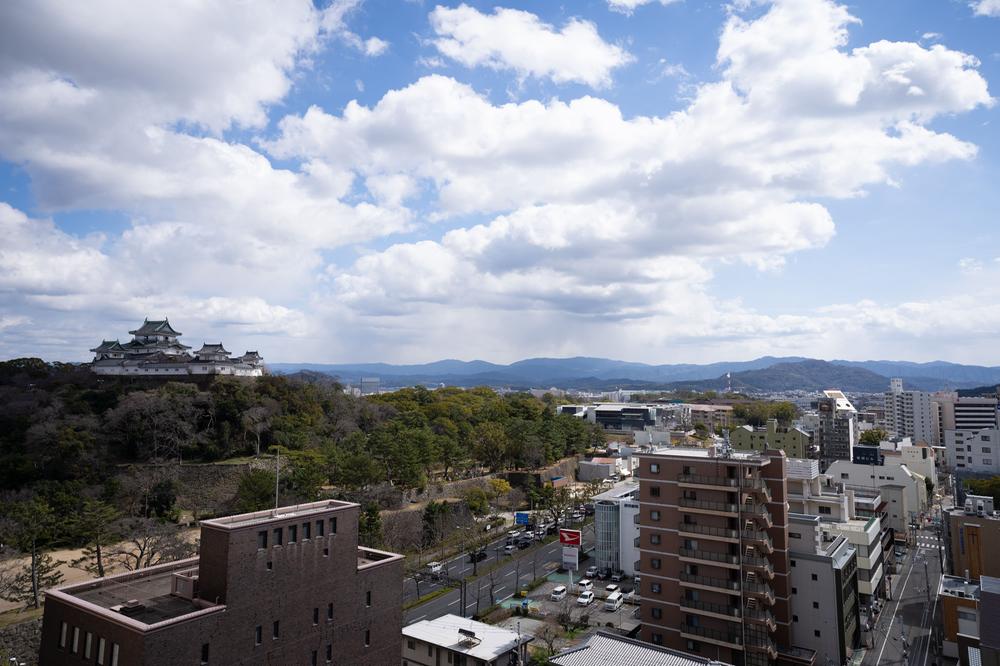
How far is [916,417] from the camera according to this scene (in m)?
107

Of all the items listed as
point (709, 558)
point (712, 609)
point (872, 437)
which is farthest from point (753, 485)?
point (872, 437)

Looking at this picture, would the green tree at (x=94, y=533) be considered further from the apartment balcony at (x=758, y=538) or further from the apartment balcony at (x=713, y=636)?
the apartment balcony at (x=758, y=538)

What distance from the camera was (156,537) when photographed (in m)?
32.5

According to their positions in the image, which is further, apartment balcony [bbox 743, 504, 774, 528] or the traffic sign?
the traffic sign

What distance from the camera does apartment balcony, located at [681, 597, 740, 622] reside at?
24.0m

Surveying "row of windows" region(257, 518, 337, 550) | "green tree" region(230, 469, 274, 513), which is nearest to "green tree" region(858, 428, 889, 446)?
"green tree" region(230, 469, 274, 513)

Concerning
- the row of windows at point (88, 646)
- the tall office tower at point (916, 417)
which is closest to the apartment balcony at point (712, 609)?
the row of windows at point (88, 646)

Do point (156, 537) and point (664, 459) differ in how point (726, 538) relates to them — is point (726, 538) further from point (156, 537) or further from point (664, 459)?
point (156, 537)

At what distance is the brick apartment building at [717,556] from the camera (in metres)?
24.0

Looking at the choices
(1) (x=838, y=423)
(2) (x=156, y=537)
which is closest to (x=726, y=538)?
(2) (x=156, y=537)

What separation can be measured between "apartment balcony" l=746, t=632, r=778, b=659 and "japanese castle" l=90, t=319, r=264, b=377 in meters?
49.1

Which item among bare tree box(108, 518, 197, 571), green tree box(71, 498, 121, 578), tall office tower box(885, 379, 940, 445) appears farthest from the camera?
tall office tower box(885, 379, 940, 445)

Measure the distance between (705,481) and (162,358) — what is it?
51.1 meters

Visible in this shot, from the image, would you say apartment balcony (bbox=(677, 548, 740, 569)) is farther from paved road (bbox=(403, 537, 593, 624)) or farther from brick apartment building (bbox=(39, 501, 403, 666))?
brick apartment building (bbox=(39, 501, 403, 666))
